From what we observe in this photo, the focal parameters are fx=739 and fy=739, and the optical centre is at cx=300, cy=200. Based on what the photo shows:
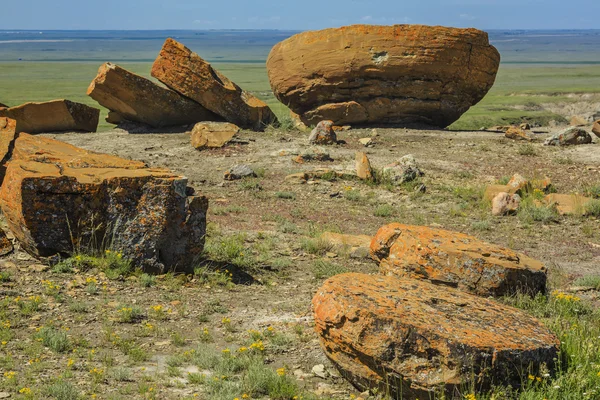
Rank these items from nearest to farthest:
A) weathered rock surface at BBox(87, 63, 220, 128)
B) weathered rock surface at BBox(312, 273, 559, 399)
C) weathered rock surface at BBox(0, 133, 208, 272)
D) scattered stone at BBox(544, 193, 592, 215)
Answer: weathered rock surface at BBox(312, 273, 559, 399)
weathered rock surface at BBox(0, 133, 208, 272)
scattered stone at BBox(544, 193, 592, 215)
weathered rock surface at BBox(87, 63, 220, 128)

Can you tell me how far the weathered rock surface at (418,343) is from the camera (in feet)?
17.1

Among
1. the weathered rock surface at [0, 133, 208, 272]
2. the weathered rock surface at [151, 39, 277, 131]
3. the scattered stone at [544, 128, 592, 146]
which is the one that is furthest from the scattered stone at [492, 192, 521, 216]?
the weathered rock surface at [151, 39, 277, 131]

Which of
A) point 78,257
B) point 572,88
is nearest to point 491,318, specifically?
point 78,257

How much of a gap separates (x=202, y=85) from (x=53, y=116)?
409 cm

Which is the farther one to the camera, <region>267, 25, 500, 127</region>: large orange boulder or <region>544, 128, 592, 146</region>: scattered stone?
<region>267, 25, 500, 127</region>: large orange boulder

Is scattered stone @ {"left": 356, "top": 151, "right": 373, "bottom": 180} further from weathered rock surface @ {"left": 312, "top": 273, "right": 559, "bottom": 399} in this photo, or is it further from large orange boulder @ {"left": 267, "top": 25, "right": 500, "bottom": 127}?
weathered rock surface @ {"left": 312, "top": 273, "right": 559, "bottom": 399}

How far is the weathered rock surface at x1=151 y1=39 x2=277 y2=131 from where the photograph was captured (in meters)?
19.1

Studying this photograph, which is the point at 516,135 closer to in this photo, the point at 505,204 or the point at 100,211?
the point at 505,204

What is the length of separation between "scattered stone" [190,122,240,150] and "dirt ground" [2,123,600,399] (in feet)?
0.93

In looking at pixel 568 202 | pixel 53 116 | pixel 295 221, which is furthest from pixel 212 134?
pixel 568 202

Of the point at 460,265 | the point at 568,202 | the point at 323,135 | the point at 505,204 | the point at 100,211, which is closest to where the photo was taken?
the point at 460,265

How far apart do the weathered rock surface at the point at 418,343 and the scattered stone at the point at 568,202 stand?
740cm

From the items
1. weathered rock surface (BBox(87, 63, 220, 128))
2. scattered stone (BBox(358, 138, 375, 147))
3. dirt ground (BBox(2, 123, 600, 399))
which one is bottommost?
dirt ground (BBox(2, 123, 600, 399))

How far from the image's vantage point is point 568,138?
18297mm
